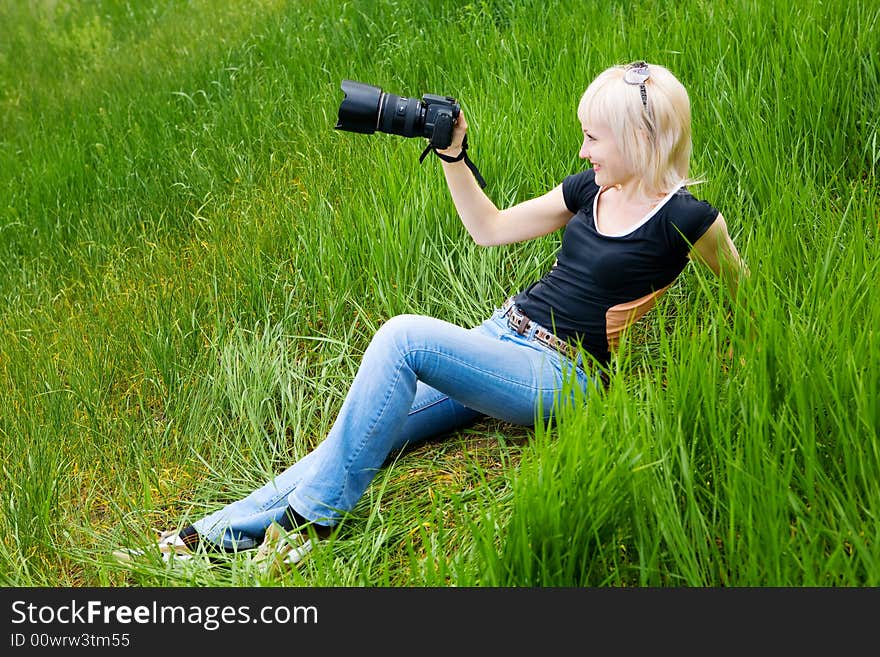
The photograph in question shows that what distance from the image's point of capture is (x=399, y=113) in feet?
8.59

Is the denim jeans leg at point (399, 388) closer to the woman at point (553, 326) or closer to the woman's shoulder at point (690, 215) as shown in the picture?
the woman at point (553, 326)

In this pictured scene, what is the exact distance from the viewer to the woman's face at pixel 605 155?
2.42 metres

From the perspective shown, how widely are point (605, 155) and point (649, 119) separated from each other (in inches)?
5.5

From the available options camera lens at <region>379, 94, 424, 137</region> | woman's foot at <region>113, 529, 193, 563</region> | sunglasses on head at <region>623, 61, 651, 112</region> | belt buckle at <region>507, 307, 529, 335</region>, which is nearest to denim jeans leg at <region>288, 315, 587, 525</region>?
belt buckle at <region>507, 307, 529, 335</region>

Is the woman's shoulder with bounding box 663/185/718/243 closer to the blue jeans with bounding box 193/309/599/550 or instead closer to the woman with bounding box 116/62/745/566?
the woman with bounding box 116/62/745/566

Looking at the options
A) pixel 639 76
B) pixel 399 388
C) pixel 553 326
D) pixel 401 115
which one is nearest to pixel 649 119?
pixel 639 76

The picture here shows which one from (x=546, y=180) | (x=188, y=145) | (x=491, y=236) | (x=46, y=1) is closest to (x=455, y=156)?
(x=491, y=236)

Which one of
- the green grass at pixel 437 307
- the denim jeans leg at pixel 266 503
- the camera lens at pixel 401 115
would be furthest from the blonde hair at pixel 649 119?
the denim jeans leg at pixel 266 503

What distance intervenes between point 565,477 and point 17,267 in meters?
3.41

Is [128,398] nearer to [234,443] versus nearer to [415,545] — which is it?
[234,443]

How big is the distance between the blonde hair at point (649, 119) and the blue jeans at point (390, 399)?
0.53 meters

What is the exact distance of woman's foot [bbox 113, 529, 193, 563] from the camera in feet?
7.97

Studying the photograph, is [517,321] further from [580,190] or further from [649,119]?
[649,119]

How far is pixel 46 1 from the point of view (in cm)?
887
